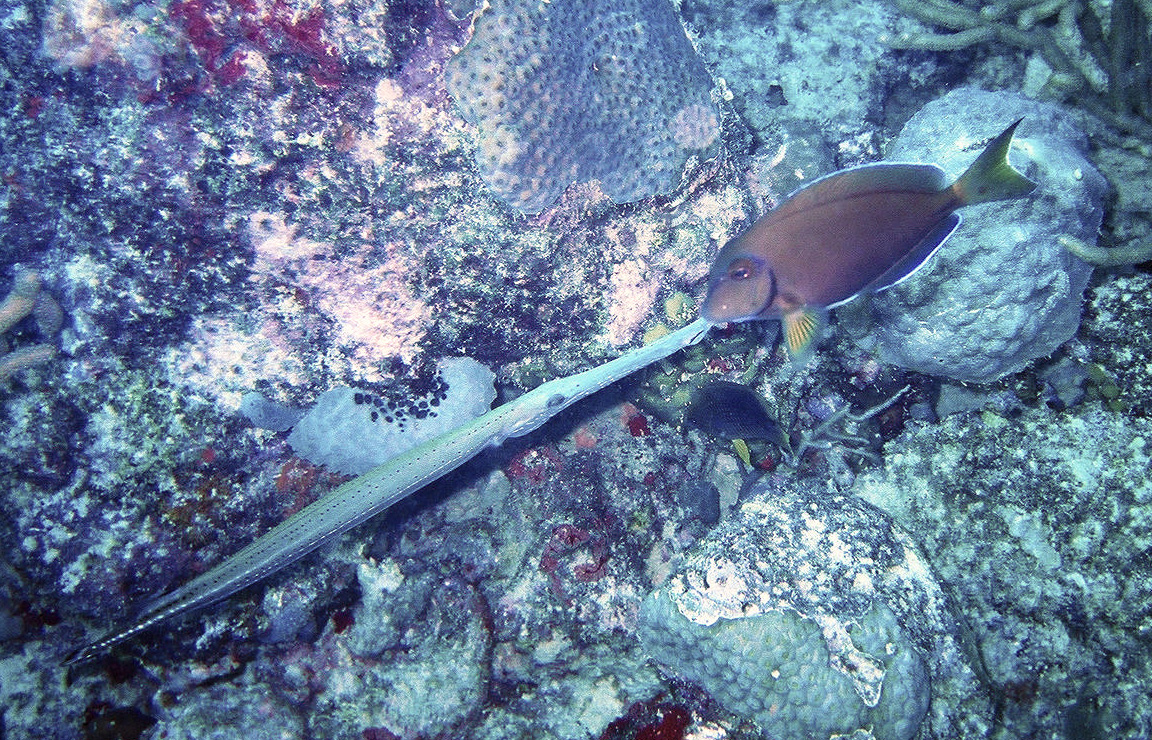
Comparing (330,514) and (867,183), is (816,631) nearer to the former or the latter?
(867,183)

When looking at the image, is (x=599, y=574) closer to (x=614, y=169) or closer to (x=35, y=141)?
(x=614, y=169)

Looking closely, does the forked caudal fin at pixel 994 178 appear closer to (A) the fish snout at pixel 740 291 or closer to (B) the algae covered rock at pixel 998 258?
(A) the fish snout at pixel 740 291

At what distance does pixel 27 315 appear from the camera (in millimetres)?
3375

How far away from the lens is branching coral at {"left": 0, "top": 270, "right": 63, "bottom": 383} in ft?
10.9

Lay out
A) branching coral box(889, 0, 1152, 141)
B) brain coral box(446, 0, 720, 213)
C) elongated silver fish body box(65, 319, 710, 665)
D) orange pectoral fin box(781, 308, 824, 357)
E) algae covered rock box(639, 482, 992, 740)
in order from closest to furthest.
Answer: orange pectoral fin box(781, 308, 824, 357)
brain coral box(446, 0, 720, 213)
algae covered rock box(639, 482, 992, 740)
elongated silver fish body box(65, 319, 710, 665)
branching coral box(889, 0, 1152, 141)

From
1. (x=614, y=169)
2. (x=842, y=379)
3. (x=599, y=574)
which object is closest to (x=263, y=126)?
(x=614, y=169)

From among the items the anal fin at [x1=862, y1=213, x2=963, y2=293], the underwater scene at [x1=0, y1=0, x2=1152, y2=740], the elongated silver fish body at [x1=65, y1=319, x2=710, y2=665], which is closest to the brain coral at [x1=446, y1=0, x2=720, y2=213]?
the underwater scene at [x1=0, y1=0, x2=1152, y2=740]

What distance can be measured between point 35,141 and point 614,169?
10.7 ft

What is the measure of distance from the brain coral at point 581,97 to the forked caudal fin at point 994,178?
167 centimetres

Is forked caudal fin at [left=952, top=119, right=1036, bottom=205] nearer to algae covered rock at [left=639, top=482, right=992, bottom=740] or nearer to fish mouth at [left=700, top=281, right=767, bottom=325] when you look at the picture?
fish mouth at [left=700, top=281, right=767, bottom=325]

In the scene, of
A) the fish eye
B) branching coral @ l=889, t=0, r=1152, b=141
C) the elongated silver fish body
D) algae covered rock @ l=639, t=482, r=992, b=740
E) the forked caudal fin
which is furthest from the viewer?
branching coral @ l=889, t=0, r=1152, b=141

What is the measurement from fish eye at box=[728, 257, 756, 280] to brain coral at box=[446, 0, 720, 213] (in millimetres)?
1252

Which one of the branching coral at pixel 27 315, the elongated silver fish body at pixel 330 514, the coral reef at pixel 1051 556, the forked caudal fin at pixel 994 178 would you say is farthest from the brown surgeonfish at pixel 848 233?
the branching coral at pixel 27 315

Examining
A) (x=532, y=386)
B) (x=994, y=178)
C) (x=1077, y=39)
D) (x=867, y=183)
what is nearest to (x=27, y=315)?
(x=532, y=386)
